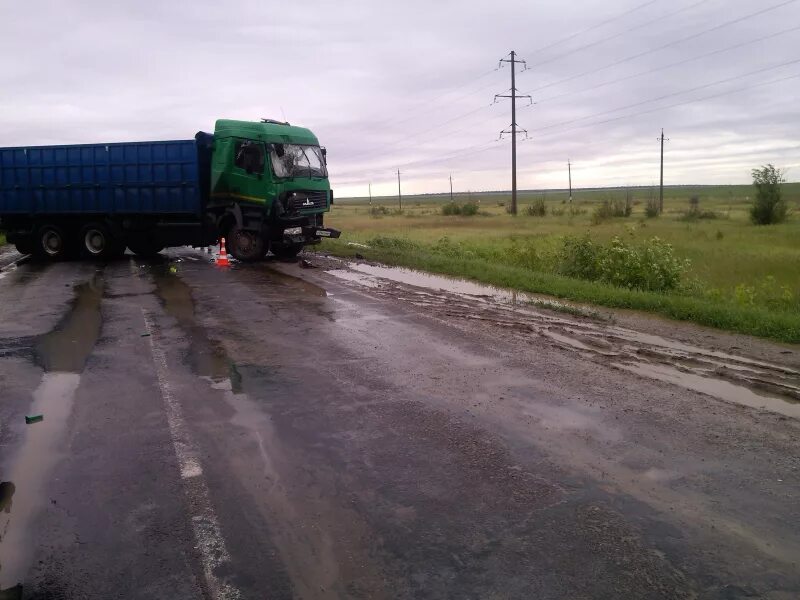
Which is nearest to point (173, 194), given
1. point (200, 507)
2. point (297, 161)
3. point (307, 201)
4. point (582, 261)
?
point (297, 161)

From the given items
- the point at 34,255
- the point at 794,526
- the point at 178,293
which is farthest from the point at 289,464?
the point at 34,255

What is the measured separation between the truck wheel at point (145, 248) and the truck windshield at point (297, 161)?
5.21 m

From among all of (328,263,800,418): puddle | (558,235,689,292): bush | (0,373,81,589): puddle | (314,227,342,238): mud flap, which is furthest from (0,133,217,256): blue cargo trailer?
(0,373,81,589): puddle

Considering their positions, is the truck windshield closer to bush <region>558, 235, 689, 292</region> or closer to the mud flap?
the mud flap

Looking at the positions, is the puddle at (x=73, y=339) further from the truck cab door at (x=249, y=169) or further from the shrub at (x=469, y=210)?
the shrub at (x=469, y=210)

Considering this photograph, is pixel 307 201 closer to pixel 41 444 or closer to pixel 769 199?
pixel 41 444

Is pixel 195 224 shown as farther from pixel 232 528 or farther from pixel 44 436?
pixel 232 528

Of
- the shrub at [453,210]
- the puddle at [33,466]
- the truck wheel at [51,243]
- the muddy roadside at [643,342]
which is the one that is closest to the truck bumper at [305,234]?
the muddy roadside at [643,342]

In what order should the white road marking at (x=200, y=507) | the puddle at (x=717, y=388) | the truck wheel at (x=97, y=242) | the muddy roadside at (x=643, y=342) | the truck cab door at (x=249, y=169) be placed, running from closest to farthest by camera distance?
the white road marking at (x=200, y=507), the puddle at (x=717, y=388), the muddy roadside at (x=643, y=342), the truck cab door at (x=249, y=169), the truck wheel at (x=97, y=242)

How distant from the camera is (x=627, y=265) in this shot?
14398 millimetres

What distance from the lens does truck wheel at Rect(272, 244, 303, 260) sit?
1970cm

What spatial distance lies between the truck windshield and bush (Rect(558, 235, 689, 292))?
740 centimetres

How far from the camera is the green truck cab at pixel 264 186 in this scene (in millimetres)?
17328

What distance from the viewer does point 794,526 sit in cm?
373
